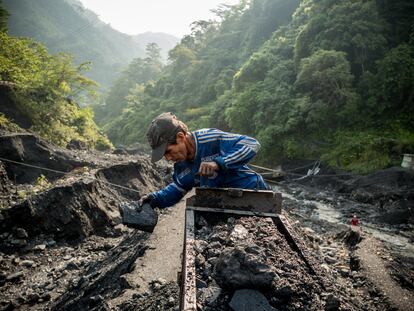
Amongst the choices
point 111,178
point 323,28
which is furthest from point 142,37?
point 111,178

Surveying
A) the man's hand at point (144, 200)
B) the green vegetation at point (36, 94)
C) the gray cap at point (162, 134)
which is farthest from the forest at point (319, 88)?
the gray cap at point (162, 134)

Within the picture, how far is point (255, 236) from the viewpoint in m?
2.27

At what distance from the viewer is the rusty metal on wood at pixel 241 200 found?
2719mm

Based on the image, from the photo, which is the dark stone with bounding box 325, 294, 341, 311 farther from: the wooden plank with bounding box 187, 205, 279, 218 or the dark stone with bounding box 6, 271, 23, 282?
the dark stone with bounding box 6, 271, 23, 282

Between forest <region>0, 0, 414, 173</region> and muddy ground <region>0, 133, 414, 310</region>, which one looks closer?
muddy ground <region>0, 133, 414, 310</region>

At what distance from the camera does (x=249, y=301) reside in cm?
170

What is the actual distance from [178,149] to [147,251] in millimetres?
2077

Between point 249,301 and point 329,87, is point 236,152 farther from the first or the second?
point 329,87

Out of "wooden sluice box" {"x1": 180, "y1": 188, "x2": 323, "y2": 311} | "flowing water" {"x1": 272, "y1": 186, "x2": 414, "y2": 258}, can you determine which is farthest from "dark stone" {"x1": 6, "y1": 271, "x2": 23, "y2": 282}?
"flowing water" {"x1": 272, "y1": 186, "x2": 414, "y2": 258}

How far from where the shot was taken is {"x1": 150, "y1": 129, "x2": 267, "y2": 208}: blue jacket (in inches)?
103

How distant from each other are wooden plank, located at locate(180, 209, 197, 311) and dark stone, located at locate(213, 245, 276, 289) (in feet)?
0.57

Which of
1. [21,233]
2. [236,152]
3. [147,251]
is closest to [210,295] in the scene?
[236,152]

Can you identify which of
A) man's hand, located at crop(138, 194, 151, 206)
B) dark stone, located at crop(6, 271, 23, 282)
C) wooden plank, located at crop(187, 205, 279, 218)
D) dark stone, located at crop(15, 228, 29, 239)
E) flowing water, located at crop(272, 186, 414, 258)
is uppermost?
wooden plank, located at crop(187, 205, 279, 218)

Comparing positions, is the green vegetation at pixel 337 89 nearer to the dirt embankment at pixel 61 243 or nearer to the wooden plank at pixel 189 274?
the dirt embankment at pixel 61 243
